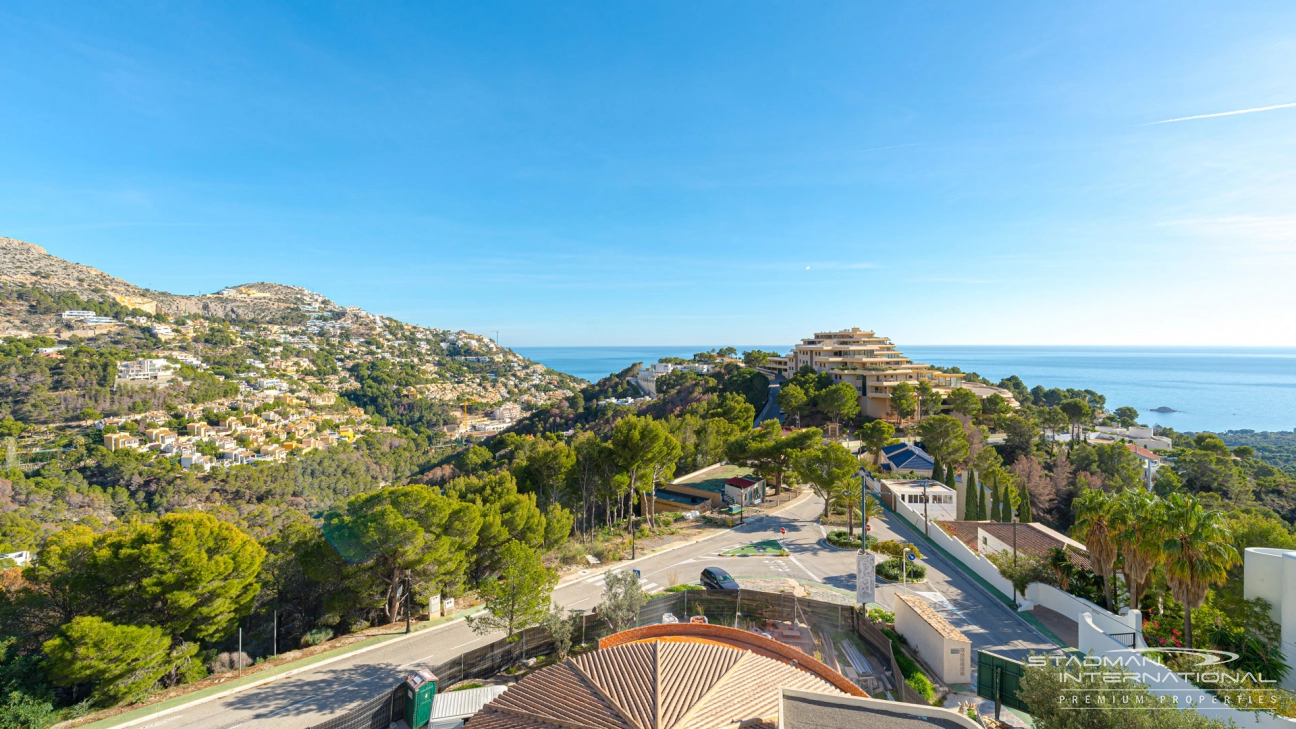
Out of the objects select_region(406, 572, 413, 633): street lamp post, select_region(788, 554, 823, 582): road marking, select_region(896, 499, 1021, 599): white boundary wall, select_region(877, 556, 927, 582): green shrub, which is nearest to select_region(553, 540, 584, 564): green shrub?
select_region(406, 572, 413, 633): street lamp post

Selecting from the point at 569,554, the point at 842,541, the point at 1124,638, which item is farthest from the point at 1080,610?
the point at 569,554

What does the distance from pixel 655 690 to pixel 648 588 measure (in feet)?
39.6

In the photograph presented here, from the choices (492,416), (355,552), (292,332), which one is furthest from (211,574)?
(292,332)

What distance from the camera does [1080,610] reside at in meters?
14.4

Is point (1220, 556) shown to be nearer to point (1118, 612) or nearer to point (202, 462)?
point (1118, 612)

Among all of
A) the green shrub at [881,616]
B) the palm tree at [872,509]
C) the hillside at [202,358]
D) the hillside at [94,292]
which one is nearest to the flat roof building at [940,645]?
the green shrub at [881,616]

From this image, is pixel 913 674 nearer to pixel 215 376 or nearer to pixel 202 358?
pixel 215 376

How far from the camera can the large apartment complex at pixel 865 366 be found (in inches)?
2084

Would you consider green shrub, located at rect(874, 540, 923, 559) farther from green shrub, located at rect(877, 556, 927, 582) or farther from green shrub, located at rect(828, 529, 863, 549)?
green shrub, located at rect(877, 556, 927, 582)

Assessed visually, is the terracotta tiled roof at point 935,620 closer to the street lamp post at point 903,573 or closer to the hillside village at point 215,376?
the street lamp post at point 903,573

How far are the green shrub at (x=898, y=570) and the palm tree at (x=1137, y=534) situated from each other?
20.7 feet

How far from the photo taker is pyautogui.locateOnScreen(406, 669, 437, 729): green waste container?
1057 cm

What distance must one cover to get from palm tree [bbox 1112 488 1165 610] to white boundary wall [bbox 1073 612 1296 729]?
2005mm

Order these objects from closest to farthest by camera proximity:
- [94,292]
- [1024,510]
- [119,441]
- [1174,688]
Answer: [1174,688] < [1024,510] < [119,441] < [94,292]
